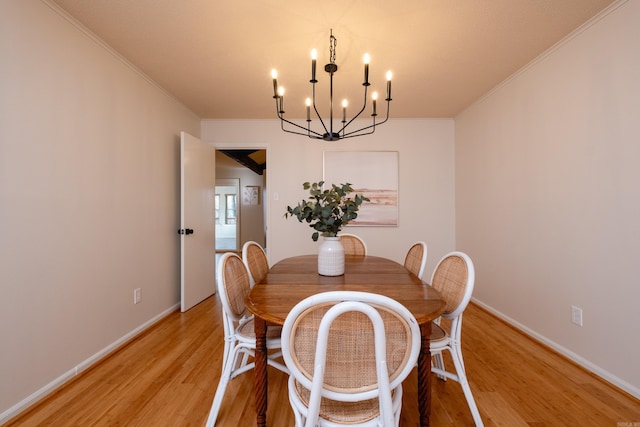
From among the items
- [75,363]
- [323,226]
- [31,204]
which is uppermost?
[31,204]

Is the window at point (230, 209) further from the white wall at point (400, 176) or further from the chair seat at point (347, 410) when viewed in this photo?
the chair seat at point (347, 410)

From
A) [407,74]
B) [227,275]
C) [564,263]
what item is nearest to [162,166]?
[227,275]

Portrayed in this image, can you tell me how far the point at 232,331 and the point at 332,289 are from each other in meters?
0.59

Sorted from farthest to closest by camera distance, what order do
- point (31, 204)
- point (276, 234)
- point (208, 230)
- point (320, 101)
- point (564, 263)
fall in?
point (276, 234) < point (208, 230) < point (320, 101) < point (564, 263) < point (31, 204)

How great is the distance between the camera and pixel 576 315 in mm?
2004

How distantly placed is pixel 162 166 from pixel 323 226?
2.13 metres

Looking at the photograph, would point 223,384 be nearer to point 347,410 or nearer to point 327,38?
point 347,410

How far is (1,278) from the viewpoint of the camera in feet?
4.64

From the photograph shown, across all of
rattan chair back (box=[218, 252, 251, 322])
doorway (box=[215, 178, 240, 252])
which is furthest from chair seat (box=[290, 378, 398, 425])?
doorway (box=[215, 178, 240, 252])

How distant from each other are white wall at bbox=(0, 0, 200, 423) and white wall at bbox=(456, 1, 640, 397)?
11.3 feet

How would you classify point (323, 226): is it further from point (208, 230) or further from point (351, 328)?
point (208, 230)

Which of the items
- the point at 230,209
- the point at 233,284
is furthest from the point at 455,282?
the point at 230,209

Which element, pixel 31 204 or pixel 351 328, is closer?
pixel 351 328

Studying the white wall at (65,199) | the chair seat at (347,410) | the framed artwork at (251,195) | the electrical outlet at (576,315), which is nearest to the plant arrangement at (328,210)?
the chair seat at (347,410)
